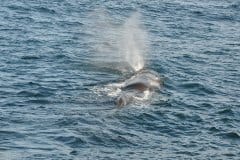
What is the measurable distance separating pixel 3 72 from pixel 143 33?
17.6 meters

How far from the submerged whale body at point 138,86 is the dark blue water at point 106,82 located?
751 millimetres

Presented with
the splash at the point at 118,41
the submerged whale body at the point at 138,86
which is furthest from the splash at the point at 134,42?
the submerged whale body at the point at 138,86

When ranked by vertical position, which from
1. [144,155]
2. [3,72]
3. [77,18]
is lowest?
[144,155]

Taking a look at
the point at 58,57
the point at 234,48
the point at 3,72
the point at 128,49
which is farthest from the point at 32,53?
the point at 234,48

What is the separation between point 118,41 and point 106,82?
12.4m

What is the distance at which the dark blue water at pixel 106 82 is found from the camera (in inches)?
1203

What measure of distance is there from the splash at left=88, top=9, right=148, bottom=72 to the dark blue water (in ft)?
1.87

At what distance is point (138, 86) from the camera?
39.0m

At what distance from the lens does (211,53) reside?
1957 inches

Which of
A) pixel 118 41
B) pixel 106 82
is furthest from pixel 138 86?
pixel 118 41

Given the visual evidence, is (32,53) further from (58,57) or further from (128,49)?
(128,49)

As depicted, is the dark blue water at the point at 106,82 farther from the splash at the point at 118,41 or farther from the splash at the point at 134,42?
the splash at the point at 134,42

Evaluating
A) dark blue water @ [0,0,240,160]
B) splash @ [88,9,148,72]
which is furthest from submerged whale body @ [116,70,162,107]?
splash @ [88,9,148,72]

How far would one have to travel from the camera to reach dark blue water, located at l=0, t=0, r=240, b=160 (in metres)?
30.6
